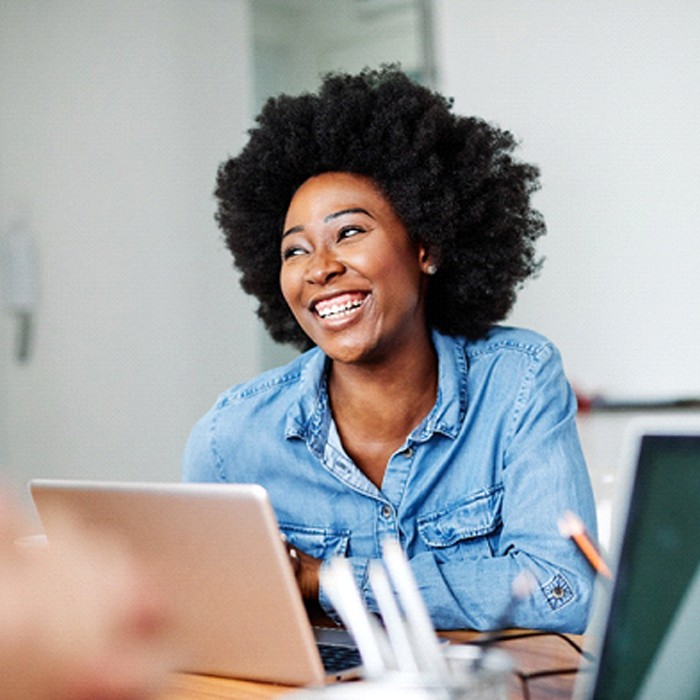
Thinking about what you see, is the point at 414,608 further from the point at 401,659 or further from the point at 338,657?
the point at 338,657

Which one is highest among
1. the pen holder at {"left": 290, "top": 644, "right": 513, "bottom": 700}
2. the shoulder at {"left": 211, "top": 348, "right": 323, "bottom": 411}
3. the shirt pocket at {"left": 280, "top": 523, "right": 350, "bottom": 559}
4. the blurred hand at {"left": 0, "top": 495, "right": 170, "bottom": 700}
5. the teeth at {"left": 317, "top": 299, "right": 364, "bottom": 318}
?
the teeth at {"left": 317, "top": 299, "right": 364, "bottom": 318}

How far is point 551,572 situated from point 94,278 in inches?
106

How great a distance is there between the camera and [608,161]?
275 cm

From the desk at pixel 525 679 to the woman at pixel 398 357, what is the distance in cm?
22

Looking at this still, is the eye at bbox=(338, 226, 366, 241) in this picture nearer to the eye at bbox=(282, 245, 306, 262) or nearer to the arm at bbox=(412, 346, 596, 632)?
the eye at bbox=(282, 245, 306, 262)

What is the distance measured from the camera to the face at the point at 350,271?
1573mm

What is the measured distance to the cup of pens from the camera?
2.10 feet

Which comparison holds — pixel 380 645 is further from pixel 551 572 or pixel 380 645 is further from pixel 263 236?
pixel 263 236

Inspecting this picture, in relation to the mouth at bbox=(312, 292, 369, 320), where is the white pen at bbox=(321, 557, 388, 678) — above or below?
below

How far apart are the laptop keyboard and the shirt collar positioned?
507 mm

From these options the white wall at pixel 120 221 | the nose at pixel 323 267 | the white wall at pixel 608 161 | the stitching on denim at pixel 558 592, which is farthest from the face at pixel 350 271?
the white wall at pixel 120 221

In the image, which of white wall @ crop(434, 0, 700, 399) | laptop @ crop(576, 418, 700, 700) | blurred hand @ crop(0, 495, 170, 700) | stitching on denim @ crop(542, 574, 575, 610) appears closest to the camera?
blurred hand @ crop(0, 495, 170, 700)

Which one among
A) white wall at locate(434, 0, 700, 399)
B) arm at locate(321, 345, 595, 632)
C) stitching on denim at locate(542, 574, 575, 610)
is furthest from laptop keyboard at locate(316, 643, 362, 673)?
white wall at locate(434, 0, 700, 399)

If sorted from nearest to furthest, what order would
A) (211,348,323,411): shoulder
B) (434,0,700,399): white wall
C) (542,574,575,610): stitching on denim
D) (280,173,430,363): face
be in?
(542,574,575,610): stitching on denim < (280,173,430,363): face < (211,348,323,411): shoulder < (434,0,700,399): white wall
